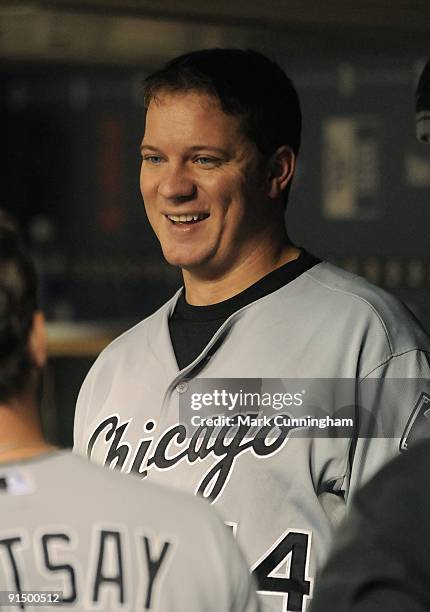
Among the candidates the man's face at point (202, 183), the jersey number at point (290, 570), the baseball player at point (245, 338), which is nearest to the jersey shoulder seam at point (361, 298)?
the baseball player at point (245, 338)

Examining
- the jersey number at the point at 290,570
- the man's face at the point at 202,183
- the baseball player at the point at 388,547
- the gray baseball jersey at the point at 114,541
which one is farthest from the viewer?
the man's face at the point at 202,183

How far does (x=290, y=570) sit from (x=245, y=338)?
0.43 m

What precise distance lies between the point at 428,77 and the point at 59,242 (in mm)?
799

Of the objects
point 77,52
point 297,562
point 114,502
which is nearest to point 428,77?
point 77,52

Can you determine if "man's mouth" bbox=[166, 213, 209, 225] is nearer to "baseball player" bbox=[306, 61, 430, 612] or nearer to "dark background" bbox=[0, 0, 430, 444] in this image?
"dark background" bbox=[0, 0, 430, 444]

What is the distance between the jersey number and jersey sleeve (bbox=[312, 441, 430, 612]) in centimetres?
129

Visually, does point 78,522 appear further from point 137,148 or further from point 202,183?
point 137,148

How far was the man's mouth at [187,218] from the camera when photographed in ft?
7.41

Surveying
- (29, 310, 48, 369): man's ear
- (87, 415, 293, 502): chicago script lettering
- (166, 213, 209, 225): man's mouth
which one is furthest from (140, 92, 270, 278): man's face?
(29, 310, 48, 369): man's ear

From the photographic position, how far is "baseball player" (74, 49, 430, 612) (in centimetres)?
211

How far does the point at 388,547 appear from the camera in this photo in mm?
790

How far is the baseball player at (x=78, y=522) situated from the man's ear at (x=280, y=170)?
988 mm

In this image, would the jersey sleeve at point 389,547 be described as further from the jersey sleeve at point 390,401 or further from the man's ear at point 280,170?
the man's ear at point 280,170

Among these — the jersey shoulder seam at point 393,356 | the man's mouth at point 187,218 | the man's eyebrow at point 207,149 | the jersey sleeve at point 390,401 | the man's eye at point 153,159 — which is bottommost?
the jersey sleeve at point 390,401
